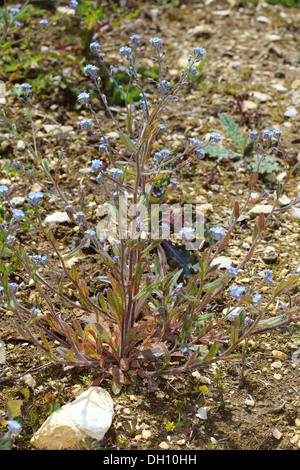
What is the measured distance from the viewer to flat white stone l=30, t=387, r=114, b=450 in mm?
2320

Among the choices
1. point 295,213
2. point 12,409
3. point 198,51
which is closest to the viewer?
point 12,409

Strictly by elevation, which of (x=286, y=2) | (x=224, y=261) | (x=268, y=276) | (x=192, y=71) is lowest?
Result: (x=224, y=261)

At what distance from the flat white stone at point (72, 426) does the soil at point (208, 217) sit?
0.07 metres

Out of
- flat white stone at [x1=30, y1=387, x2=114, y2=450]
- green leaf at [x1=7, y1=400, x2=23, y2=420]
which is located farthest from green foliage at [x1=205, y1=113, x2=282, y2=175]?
green leaf at [x1=7, y1=400, x2=23, y2=420]

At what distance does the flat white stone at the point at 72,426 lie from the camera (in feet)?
7.61

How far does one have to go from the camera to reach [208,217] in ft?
12.1

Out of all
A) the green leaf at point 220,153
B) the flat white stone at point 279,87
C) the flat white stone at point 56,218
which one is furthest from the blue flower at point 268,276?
the flat white stone at point 279,87

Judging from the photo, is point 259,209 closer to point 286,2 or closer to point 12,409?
point 12,409

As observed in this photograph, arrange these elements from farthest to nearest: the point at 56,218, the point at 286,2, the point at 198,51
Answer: the point at 286,2 < the point at 56,218 < the point at 198,51

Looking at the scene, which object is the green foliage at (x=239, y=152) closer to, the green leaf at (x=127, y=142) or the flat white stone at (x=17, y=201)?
the flat white stone at (x=17, y=201)

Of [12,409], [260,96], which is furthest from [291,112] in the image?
[12,409]

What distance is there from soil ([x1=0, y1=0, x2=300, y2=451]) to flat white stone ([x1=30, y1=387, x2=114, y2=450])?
7 centimetres

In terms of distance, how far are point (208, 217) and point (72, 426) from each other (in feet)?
6.02

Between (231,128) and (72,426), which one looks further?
(231,128)
